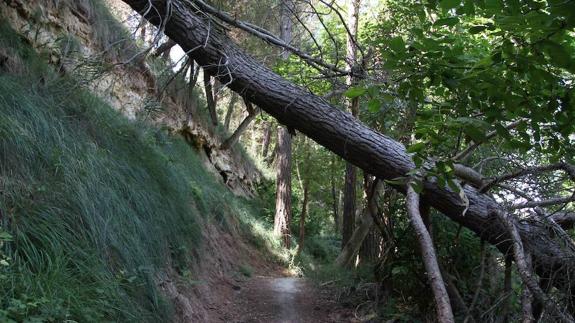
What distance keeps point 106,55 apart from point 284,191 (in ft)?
25.6

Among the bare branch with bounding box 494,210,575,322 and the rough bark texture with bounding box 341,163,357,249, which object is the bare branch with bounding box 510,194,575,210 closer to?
the bare branch with bounding box 494,210,575,322

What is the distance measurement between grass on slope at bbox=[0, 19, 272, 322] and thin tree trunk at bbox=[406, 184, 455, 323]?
236 centimetres

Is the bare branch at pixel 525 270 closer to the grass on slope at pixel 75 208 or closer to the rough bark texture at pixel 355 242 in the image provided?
the grass on slope at pixel 75 208

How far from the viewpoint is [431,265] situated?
180 inches

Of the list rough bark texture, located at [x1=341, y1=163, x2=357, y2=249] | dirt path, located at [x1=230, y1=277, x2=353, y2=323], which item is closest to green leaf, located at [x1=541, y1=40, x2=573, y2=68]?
dirt path, located at [x1=230, y1=277, x2=353, y2=323]

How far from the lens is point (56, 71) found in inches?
217

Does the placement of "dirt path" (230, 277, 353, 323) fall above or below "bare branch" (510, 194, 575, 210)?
below

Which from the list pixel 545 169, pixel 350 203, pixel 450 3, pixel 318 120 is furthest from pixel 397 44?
pixel 350 203

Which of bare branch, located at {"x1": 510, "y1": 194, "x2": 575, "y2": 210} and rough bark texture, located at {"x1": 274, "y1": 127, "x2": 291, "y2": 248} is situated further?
rough bark texture, located at {"x1": 274, "y1": 127, "x2": 291, "y2": 248}

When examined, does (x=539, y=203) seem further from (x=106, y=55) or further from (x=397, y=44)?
(x=106, y=55)

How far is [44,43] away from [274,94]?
2.80 metres

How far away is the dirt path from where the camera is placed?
6.10 meters

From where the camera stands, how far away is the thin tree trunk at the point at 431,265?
13.7 feet

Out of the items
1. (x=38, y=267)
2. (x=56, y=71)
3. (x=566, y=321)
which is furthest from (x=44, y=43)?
(x=566, y=321)
